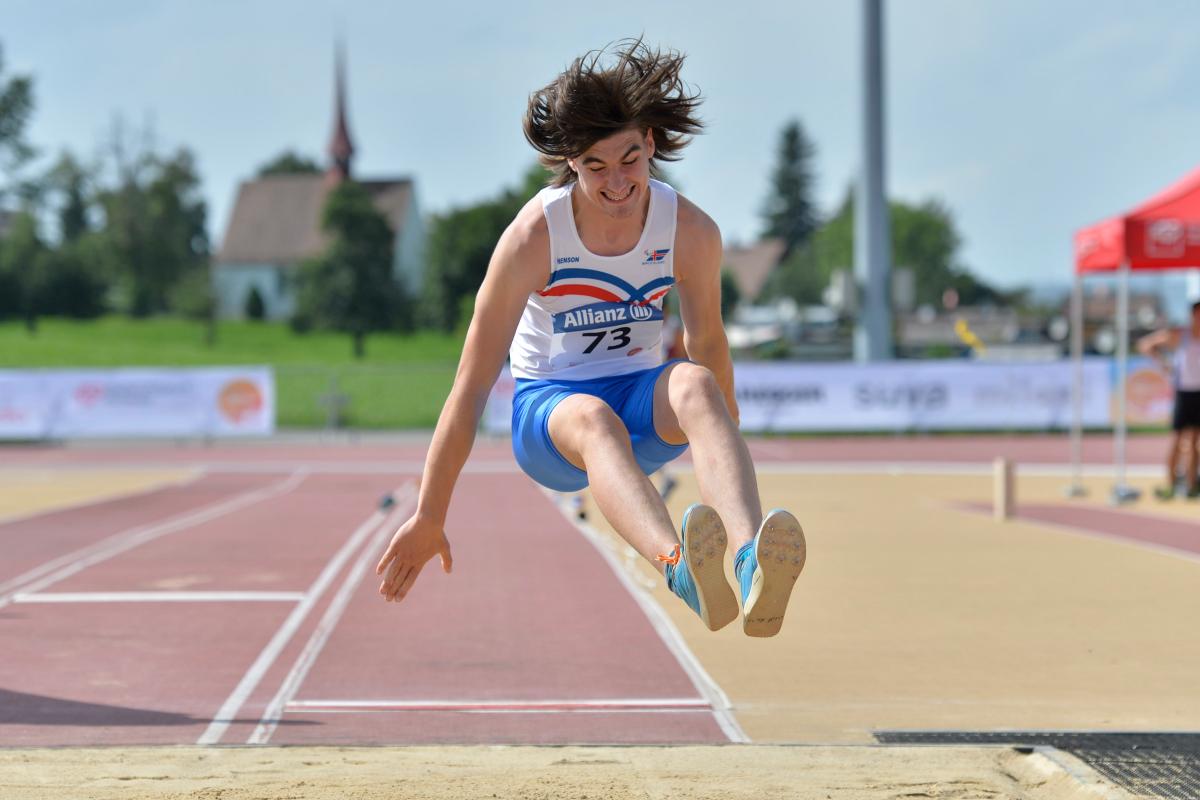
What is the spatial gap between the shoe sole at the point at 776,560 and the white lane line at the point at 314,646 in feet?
9.62

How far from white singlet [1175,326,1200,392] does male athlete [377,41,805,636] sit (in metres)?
12.9

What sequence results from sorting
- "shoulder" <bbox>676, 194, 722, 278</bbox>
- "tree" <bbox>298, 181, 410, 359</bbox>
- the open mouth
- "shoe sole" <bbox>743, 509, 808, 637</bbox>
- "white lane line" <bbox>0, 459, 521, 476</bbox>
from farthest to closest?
1. "tree" <bbox>298, 181, 410, 359</bbox>
2. "white lane line" <bbox>0, 459, 521, 476</bbox>
3. "shoulder" <bbox>676, 194, 722, 278</bbox>
4. the open mouth
5. "shoe sole" <bbox>743, 509, 808, 637</bbox>

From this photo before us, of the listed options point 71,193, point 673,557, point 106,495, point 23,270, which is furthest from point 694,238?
point 71,193

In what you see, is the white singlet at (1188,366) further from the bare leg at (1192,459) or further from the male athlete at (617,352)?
the male athlete at (617,352)

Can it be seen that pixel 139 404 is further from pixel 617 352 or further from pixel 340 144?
pixel 340 144

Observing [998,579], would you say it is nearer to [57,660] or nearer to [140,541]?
[57,660]

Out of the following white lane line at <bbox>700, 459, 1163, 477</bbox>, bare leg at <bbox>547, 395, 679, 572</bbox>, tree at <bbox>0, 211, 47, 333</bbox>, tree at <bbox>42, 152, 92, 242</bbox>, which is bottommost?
white lane line at <bbox>700, 459, 1163, 477</bbox>

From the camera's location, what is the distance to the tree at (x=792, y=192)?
146 meters

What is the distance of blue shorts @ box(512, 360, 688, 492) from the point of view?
5262mm

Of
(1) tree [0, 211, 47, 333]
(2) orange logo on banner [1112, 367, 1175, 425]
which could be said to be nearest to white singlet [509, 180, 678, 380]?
(2) orange logo on banner [1112, 367, 1175, 425]

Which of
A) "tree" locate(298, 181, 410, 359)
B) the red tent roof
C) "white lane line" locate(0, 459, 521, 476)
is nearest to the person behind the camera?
the red tent roof

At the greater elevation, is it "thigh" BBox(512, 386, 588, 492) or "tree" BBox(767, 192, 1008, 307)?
"tree" BBox(767, 192, 1008, 307)

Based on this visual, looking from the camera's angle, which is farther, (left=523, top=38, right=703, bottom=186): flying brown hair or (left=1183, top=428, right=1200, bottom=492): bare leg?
(left=1183, top=428, right=1200, bottom=492): bare leg

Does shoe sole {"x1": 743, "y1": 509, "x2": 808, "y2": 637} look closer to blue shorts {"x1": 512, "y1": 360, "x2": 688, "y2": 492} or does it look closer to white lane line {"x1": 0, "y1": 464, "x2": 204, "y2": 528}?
blue shorts {"x1": 512, "y1": 360, "x2": 688, "y2": 492}
